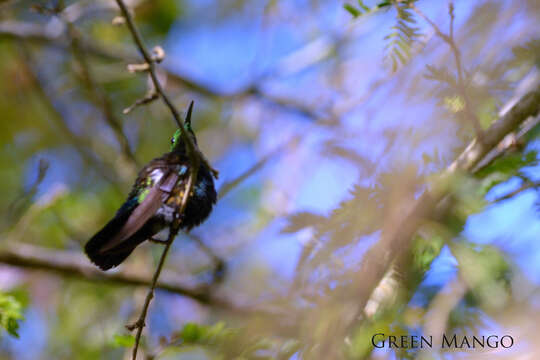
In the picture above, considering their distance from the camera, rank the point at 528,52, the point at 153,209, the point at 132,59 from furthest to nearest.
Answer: the point at 132,59 → the point at 153,209 → the point at 528,52

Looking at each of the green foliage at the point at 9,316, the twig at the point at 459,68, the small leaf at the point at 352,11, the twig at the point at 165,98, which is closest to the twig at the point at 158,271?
the twig at the point at 165,98

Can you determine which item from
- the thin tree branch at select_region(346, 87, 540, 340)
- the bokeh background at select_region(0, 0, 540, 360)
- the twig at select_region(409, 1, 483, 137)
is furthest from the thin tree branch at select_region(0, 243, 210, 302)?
the twig at select_region(409, 1, 483, 137)

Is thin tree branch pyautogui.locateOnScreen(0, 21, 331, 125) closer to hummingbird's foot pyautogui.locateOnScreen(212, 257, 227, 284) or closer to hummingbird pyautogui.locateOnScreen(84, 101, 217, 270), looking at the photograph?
hummingbird's foot pyautogui.locateOnScreen(212, 257, 227, 284)

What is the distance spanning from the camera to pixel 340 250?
198 centimetres

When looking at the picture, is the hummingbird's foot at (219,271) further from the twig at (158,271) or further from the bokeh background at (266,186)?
the twig at (158,271)

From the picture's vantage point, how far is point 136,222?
2309mm

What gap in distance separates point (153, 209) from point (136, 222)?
0.33ft

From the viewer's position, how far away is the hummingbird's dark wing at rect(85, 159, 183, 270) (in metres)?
2.26

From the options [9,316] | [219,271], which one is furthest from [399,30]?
[219,271]

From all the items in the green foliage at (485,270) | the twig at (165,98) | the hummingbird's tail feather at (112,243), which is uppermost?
the twig at (165,98)

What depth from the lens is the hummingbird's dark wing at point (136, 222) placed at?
2256 mm

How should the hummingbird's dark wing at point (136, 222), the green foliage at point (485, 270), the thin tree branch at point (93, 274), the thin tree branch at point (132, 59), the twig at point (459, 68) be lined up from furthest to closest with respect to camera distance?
1. the thin tree branch at point (132, 59)
2. the thin tree branch at point (93, 274)
3. the hummingbird's dark wing at point (136, 222)
4. the twig at point (459, 68)
5. the green foliage at point (485, 270)

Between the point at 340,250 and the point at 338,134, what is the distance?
1.66 meters

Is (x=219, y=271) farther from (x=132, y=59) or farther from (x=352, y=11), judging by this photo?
(x=352, y=11)
